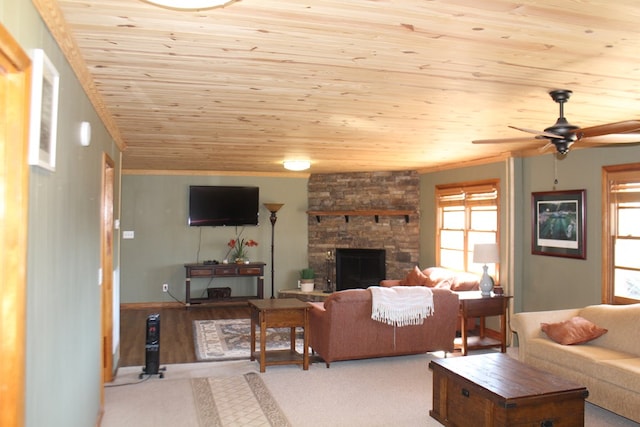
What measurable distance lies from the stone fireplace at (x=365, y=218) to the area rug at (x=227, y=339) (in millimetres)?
2339

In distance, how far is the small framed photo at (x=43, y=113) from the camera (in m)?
1.76

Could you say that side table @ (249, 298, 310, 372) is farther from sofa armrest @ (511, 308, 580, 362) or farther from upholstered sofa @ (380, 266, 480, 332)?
sofa armrest @ (511, 308, 580, 362)

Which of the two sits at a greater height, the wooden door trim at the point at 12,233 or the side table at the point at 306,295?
the wooden door trim at the point at 12,233

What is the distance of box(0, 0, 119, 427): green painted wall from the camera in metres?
1.85

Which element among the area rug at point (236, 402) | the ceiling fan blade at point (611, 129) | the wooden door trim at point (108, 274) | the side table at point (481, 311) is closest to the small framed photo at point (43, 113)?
the wooden door trim at point (108, 274)

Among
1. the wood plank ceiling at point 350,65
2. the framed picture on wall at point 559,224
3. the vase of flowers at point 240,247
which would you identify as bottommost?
the vase of flowers at point 240,247

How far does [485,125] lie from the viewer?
193 inches

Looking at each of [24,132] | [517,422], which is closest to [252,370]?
[517,422]

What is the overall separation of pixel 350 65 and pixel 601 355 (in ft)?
10.2

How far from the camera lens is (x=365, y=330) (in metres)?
5.55

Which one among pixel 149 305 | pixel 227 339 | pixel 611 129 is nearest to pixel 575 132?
pixel 611 129

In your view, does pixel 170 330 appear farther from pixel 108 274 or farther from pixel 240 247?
pixel 108 274

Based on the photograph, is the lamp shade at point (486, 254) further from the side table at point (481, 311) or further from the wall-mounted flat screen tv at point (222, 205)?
the wall-mounted flat screen tv at point (222, 205)

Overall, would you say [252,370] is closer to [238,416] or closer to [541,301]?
[238,416]
